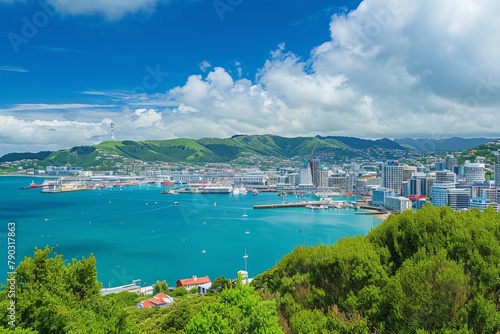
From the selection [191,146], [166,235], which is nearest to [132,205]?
[166,235]

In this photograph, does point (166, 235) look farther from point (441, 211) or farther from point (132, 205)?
point (441, 211)

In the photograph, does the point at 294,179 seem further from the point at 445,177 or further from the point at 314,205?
the point at 445,177

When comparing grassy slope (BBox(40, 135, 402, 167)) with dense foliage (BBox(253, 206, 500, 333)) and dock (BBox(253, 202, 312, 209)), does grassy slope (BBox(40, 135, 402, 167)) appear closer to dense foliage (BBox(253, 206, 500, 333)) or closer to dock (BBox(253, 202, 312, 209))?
dock (BBox(253, 202, 312, 209))

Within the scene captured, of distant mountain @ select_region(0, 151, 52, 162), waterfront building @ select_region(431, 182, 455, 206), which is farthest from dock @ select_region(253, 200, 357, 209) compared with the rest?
distant mountain @ select_region(0, 151, 52, 162)

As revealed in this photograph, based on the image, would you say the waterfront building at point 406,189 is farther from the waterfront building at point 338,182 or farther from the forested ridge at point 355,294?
the forested ridge at point 355,294

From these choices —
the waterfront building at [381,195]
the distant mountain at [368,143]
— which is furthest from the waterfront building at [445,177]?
the distant mountain at [368,143]
